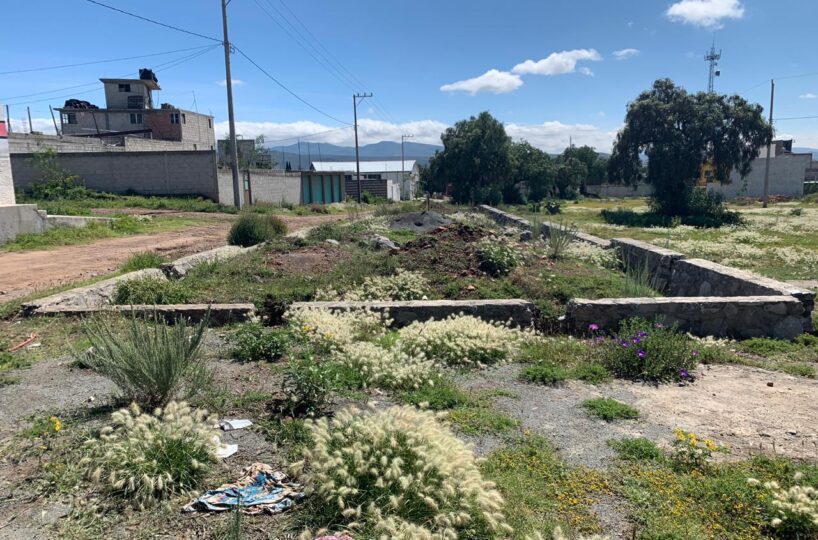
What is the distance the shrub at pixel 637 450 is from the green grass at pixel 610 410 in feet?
1.30

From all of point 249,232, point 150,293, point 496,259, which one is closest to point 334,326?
point 150,293

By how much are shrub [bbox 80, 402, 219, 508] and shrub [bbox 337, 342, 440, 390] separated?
1548 mm

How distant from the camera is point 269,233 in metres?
13.1

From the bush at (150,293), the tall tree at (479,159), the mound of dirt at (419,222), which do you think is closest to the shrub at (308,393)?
the bush at (150,293)

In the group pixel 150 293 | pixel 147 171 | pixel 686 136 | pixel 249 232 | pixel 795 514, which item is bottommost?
pixel 795 514

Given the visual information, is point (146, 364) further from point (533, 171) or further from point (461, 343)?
point (533, 171)

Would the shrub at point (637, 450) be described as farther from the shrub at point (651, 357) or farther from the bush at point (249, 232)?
the bush at point (249, 232)

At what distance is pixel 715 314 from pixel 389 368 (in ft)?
13.3

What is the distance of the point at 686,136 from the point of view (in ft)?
87.8

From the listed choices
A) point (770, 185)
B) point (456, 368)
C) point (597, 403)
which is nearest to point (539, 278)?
point (456, 368)

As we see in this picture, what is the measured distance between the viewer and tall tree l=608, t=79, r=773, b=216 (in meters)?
26.1

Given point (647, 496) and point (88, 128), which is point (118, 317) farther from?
point (88, 128)

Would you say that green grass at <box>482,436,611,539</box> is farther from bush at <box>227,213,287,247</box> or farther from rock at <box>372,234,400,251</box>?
bush at <box>227,213,287,247</box>

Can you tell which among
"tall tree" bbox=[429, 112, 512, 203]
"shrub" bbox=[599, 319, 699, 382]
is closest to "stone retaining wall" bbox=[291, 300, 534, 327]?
"shrub" bbox=[599, 319, 699, 382]
